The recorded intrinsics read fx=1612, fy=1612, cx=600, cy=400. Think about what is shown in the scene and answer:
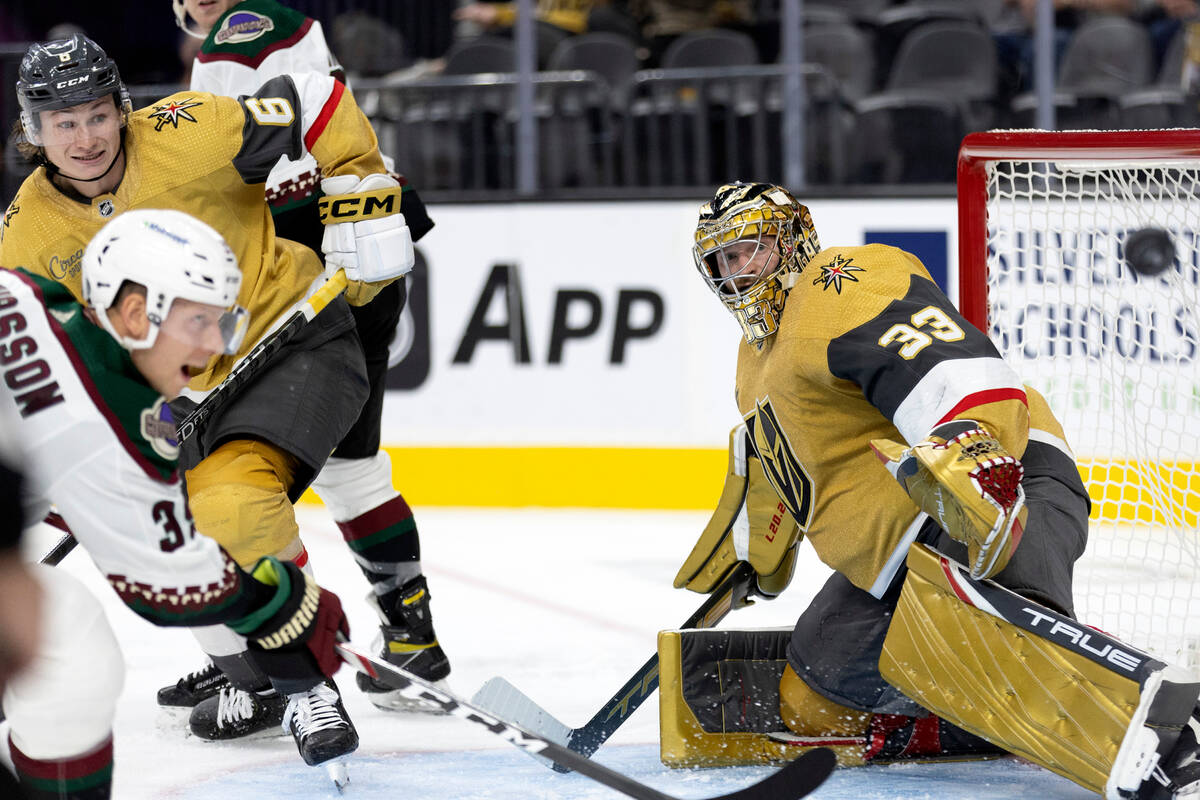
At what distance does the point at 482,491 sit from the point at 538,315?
57 centimetres

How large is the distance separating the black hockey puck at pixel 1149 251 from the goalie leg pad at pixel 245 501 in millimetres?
1644

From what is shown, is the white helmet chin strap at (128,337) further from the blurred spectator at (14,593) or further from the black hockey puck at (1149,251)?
the black hockey puck at (1149,251)

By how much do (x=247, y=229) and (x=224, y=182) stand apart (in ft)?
0.29

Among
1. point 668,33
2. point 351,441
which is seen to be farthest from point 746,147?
point 351,441

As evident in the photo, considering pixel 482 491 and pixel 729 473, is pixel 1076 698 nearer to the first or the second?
pixel 729 473

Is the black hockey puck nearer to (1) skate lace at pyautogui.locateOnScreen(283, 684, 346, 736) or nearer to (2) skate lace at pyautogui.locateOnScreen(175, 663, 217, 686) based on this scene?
(1) skate lace at pyautogui.locateOnScreen(283, 684, 346, 736)

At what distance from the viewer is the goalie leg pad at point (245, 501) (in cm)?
235

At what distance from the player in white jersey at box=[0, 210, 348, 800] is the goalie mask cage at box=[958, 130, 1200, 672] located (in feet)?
4.89

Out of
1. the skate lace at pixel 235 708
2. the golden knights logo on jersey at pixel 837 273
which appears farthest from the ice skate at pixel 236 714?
the golden knights logo on jersey at pixel 837 273

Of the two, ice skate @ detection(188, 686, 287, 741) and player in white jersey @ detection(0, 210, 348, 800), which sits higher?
player in white jersey @ detection(0, 210, 348, 800)

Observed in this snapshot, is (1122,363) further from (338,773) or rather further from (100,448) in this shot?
(100,448)

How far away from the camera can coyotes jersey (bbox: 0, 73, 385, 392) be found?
2.49 meters

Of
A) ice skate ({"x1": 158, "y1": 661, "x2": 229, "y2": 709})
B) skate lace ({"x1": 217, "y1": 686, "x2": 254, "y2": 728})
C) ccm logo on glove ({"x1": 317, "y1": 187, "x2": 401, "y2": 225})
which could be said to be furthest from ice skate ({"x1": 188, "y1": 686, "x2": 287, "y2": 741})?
ccm logo on glove ({"x1": 317, "y1": 187, "x2": 401, "y2": 225})

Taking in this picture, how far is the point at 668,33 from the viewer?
559 centimetres
